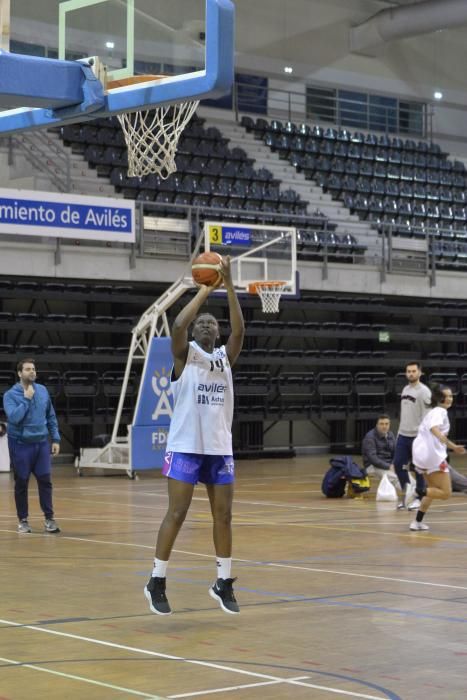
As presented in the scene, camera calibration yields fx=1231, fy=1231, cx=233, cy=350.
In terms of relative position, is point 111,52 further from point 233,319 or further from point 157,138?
point 233,319

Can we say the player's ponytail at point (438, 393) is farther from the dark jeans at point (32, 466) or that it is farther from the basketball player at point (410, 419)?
the dark jeans at point (32, 466)

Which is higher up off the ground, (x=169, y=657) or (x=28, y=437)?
(x=28, y=437)

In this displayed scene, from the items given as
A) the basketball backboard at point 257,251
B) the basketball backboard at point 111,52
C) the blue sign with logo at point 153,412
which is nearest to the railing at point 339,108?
the basketball backboard at point 257,251

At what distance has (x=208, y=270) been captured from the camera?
337 inches

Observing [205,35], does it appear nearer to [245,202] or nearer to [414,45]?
[245,202]

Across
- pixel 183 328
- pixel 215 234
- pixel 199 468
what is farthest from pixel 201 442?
pixel 215 234

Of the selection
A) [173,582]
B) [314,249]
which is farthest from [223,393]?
[314,249]

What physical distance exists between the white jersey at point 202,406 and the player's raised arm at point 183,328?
0.05 meters

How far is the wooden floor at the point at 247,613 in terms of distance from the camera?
21.0 ft

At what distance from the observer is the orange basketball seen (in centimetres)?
855

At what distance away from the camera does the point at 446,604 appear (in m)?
9.00

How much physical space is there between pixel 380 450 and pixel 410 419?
3.40m

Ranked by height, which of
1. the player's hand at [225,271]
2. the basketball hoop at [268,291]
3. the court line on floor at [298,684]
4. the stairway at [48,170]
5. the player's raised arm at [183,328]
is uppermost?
the stairway at [48,170]

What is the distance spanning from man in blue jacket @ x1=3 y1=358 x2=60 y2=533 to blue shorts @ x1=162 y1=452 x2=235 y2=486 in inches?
207
